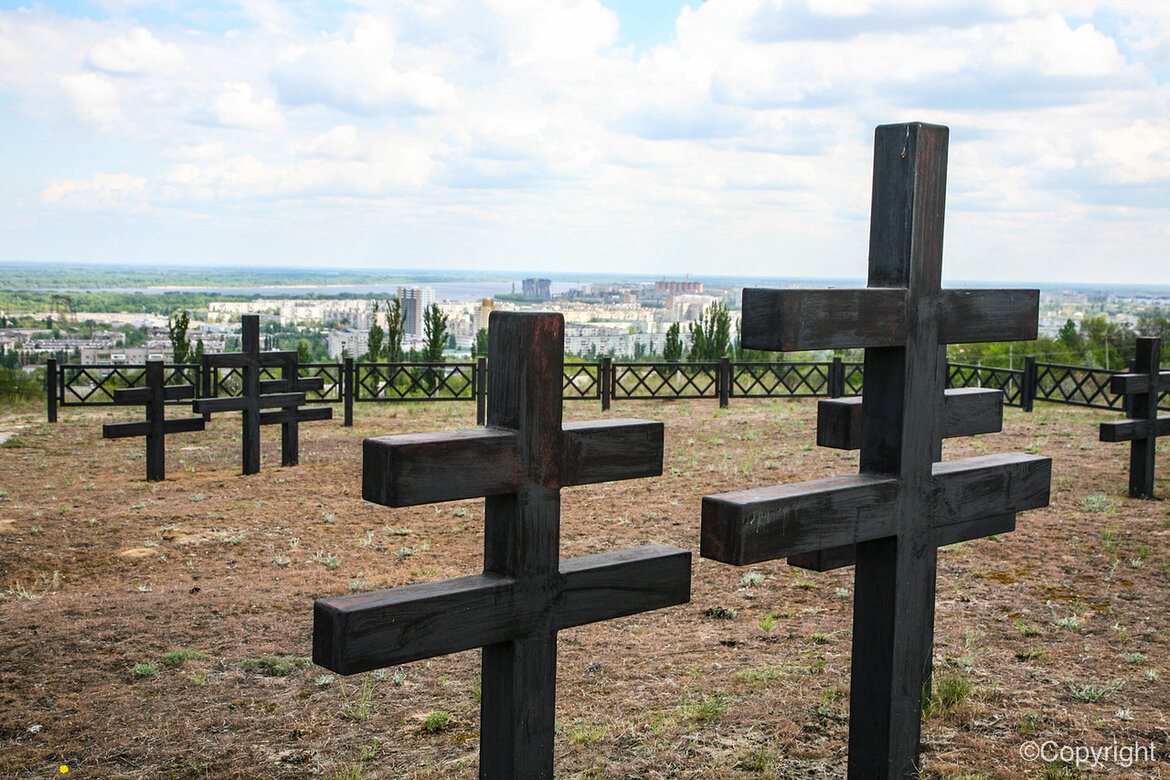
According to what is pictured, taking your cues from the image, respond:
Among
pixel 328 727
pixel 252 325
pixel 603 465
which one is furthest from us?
pixel 252 325

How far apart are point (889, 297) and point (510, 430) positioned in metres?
1.17

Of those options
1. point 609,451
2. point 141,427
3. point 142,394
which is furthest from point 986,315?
point 141,427

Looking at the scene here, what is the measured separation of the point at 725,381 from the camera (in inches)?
786

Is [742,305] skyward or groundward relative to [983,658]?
skyward

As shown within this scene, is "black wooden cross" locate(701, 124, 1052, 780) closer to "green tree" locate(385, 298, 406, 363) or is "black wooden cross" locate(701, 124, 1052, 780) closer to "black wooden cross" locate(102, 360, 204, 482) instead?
"black wooden cross" locate(102, 360, 204, 482)

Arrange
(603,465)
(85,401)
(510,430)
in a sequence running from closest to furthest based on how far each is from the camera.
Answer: (510,430) < (603,465) < (85,401)

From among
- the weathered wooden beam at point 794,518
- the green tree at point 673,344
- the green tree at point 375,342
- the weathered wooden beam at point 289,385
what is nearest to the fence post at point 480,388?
the weathered wooden beam at point 289,385

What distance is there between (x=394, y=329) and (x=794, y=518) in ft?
85.3

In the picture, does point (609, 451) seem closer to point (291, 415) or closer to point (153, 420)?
point (153, 420)

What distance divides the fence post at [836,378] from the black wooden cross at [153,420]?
530 inches

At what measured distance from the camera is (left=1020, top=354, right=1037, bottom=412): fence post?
18281 mm

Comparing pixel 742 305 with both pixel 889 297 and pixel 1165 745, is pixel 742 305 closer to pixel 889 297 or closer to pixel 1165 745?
pixel 889 297

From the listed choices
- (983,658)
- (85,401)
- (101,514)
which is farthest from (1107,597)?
(85,401)

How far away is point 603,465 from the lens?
2455 mm
